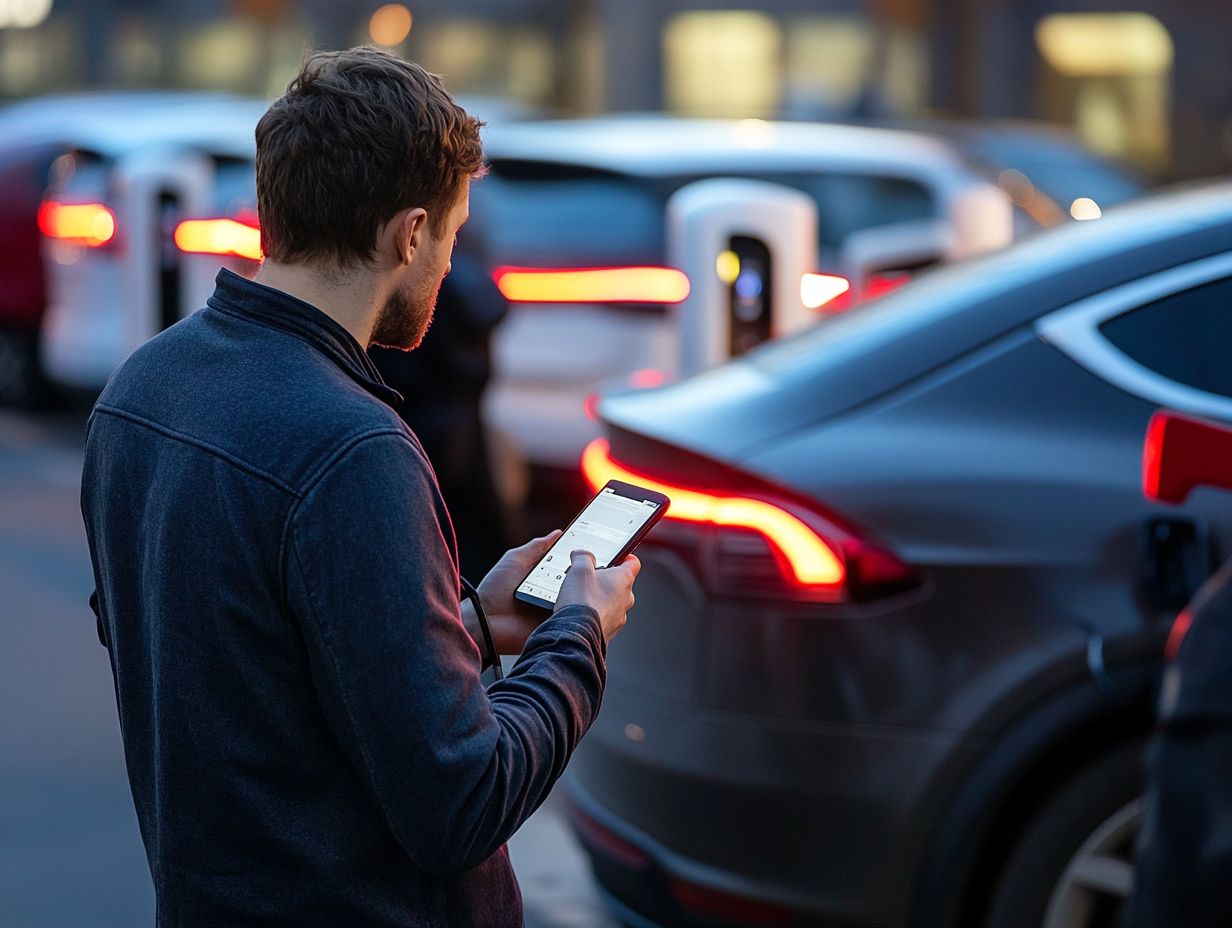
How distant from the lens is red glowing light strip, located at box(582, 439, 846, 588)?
3.04m

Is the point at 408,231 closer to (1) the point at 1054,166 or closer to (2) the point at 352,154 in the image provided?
(2) the point at 352,154

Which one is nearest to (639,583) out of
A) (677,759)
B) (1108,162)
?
(677,759)

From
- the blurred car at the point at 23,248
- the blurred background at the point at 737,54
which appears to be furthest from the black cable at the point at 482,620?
the blurred background at the point at 737,54

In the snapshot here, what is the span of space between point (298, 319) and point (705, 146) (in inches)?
245

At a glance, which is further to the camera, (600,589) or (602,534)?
(602,534)

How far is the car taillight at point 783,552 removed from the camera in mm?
3027

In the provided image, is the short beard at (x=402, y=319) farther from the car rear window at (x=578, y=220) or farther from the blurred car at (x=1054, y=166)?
the blurred car at (x=1054, y=166)

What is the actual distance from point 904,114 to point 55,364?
57.1 ft

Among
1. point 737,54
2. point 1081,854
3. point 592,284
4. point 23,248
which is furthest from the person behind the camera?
point 737,54

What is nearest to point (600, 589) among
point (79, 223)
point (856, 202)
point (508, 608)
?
point (508, 608)

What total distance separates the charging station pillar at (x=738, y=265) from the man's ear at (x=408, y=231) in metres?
4.85

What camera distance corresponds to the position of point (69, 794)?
4938 millimetres

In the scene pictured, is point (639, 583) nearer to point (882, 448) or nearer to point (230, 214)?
point (882, 448)

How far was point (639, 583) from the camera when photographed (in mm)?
3268
